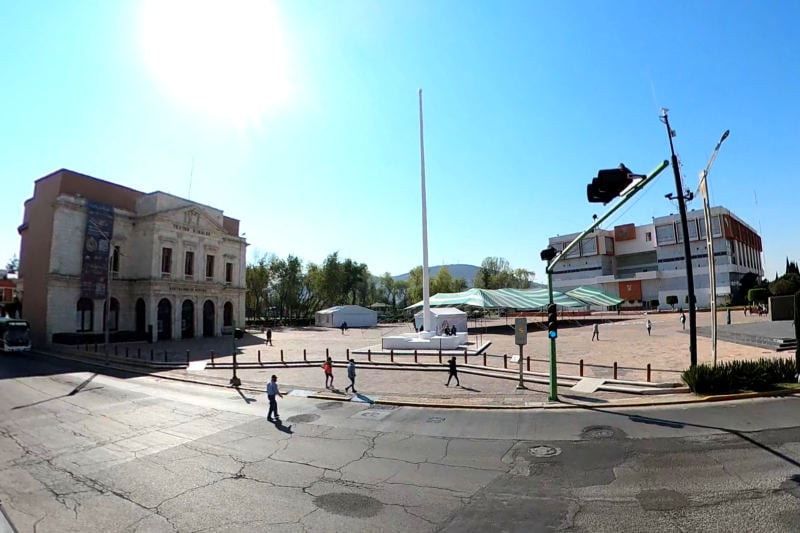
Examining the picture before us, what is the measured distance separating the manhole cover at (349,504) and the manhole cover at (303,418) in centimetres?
622

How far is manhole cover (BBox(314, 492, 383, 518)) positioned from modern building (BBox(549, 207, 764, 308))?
298ft

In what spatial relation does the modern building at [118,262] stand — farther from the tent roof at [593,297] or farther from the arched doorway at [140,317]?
the tent roof at [593,297]

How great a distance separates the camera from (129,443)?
1112 centimetres

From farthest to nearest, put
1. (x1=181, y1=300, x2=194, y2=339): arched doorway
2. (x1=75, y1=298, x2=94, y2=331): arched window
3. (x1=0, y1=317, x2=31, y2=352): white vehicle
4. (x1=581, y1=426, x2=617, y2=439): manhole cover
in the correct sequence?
(x1=181, y1=300, x2=194, y2=339): arched doorway, (x1=75, y1=298, x2=94, y2=331): arched window, (x1=0, y1=317, x2=31, y2=352): white vehicle, (x1=581, y1=426, x2=617, y2=439): manhole cover

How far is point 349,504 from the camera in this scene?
720 centimetres

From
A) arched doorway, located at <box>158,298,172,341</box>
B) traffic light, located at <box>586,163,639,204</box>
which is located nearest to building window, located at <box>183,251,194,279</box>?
arched doorway, located at <box>158,298,172,341</box>

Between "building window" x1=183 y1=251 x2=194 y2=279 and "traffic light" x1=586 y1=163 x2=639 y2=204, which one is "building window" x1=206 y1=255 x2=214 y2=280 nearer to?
"building window" x1=183 y1=251 x2=194 y2=279

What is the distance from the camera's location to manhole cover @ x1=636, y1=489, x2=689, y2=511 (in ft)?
21.5

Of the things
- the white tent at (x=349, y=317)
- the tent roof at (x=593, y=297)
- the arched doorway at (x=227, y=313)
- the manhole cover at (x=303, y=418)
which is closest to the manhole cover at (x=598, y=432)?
the manhole cover at (x=303, y=418)

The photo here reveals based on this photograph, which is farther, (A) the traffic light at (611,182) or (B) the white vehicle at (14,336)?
(B) the white vehicle at (14,336)

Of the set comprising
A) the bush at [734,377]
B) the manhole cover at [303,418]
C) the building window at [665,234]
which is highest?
the building window at [665,234]

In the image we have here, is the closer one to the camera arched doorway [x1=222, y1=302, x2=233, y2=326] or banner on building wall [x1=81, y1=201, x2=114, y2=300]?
banner on building wall [x1=81, y1=201, x2=114, y2=300]

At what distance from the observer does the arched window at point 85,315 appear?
43.9m

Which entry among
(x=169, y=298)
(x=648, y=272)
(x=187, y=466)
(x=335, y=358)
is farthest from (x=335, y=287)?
(x=187, y=466)
